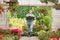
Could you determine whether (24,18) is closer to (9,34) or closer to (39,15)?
(39,15)

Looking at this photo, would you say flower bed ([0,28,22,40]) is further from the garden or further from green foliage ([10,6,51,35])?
green foliage ([10,6,51,35])

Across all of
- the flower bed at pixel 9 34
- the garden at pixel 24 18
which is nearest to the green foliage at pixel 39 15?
the garden at pixel 24 18

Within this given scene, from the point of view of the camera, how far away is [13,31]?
8.27m

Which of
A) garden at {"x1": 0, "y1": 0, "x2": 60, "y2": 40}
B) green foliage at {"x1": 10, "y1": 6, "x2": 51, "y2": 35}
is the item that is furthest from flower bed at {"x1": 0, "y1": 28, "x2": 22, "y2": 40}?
green foliage at {"x1": 10, "y1": 6, "x2": 51, "y2": 35}

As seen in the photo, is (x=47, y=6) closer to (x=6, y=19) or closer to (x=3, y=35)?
(x=6, y=19)

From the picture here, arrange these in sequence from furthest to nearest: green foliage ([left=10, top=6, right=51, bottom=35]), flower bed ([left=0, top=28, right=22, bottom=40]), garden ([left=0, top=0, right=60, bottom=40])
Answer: green foliage ([left=10, top=6, right=51, bottom=35]), garden ([left=0, top=0, right=60, bottom=40]), flower bed ([left=0, top=28, right=22, bottom=40])

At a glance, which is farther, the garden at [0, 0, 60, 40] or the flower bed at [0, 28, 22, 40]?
the garden at [0, 0, 60, 40]

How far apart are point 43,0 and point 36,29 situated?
2.82 feet

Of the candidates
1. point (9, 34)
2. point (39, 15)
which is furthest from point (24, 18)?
point (9, 34)

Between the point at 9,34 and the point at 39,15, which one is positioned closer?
the point at 9,34

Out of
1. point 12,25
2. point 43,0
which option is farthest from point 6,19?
point 43,0

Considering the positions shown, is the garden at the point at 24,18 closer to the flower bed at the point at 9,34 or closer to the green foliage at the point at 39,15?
the green foliage at the point at 39,15

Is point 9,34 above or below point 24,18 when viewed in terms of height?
above

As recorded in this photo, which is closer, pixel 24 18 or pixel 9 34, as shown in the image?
pixel 9 34
